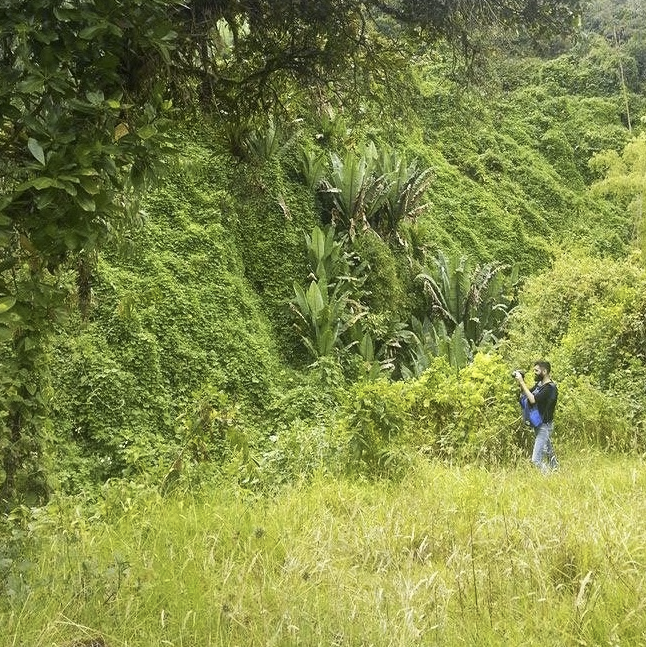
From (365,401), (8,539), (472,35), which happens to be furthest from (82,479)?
(472,35)

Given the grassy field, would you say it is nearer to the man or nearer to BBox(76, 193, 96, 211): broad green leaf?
BBox(76, 193, 96, 211): broad green leaf

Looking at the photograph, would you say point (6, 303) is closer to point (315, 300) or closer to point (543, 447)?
point (543, 447)

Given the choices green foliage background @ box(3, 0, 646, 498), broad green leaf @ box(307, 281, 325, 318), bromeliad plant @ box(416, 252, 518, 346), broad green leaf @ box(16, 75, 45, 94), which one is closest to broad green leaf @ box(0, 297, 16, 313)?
broad green leaf @ box(16, 75, 45, 94)

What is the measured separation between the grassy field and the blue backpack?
2058mm

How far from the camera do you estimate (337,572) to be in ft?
9.73

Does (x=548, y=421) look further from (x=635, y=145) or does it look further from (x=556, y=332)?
(x=635, y=145)

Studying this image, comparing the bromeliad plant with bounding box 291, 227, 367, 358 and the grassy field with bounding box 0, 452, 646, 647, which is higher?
the bromeliad plant with bounding box 291, 227, 367, 358

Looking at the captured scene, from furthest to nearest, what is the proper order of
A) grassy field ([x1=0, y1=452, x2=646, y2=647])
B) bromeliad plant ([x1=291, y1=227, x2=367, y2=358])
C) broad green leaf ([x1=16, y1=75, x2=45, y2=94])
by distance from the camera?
1. bromeliad plant ([x1=291, y1=227, x2=367, y2=358])
2. grassy field ([x1=0, y1=452, x2=646, y2=647])
3. broad green leaf ([x1=16, y1=75, x2=45, y2=94])

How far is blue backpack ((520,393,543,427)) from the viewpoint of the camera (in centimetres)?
649

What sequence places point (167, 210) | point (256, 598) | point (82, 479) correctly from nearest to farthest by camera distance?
point (256, 598) < point (82, 479) < point (167, 210)

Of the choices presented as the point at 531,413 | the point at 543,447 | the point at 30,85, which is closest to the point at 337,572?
the point at 30,85

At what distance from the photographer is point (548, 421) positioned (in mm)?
6488

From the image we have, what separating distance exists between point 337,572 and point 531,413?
4.07 metres

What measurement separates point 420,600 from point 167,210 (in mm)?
8943
